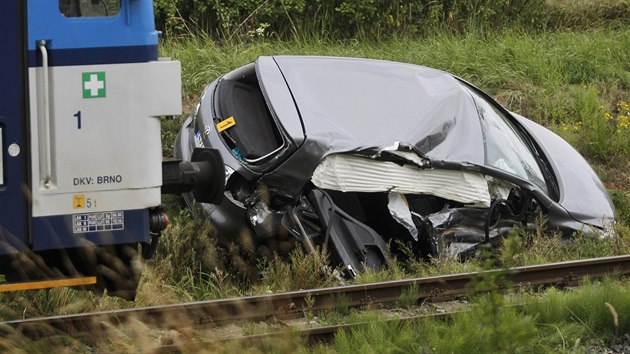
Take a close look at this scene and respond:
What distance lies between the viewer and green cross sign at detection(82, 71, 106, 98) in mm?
5664

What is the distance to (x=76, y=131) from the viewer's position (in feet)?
18.6

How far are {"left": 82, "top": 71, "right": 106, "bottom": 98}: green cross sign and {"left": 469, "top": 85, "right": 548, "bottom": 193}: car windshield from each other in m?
3.48

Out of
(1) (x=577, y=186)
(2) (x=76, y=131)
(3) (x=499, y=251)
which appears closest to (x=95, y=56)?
(2) (x=76, y=131)

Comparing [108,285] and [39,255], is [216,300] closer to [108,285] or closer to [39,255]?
[108,285]

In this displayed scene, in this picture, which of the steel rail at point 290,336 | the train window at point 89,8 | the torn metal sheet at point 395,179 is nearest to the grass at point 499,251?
the steel rail at point 290,336

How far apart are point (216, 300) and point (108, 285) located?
872 mm

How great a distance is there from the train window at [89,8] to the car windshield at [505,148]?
3493 mm

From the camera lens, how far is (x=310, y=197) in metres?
7.75

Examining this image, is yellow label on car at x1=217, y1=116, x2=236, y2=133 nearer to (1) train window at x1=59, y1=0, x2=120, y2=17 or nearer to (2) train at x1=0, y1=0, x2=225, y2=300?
(2) train at x1=0, y1=0, x2=225, y2=300

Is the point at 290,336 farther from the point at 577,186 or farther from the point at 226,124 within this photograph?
the point at 577,186

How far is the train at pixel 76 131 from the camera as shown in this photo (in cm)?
555

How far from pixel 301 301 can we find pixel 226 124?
185 centimetres

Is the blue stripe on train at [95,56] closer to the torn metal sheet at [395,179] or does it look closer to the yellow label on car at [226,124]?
the torn metal sheet at [395,179]

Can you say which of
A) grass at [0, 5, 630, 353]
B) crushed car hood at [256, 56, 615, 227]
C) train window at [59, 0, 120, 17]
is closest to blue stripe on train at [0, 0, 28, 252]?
train window at [59, 0, 120, 17]
